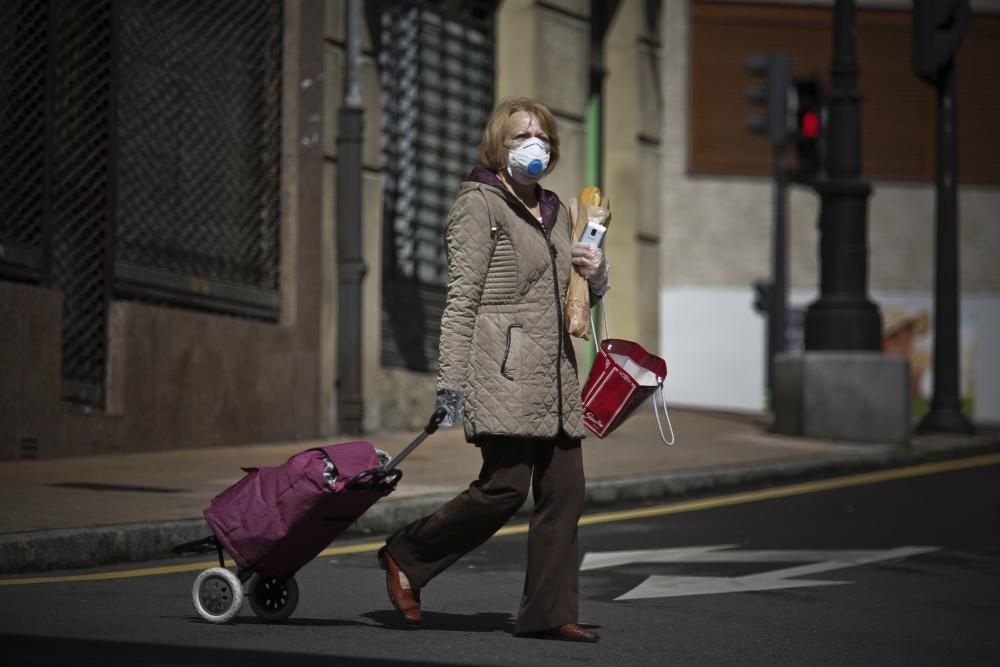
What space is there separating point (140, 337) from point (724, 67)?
24.8 m

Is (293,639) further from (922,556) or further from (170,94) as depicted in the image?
(170,94)

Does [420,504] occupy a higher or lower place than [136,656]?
higher

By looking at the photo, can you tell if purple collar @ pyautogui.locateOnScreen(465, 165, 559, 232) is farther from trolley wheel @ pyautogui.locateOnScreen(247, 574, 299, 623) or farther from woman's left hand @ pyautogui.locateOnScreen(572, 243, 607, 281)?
trolley wheel @ pyautogui.locateOnScreen(247, 574, 299, 623)

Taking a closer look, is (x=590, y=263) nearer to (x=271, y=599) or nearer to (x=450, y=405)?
(x=450, y=405)

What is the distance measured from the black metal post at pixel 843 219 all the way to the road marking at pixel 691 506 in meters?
1.48

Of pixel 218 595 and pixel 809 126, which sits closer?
pixel 218 595

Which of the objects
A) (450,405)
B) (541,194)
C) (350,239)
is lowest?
(450,405)

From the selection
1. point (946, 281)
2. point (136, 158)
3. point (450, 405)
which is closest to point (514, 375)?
point (450, 405)

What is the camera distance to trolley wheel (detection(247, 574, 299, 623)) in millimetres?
6617

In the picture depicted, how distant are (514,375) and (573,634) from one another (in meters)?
0.87

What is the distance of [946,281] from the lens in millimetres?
17312

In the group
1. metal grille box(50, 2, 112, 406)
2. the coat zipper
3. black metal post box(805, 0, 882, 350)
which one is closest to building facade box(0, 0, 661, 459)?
metal grille box(50, 2, 112, 406)

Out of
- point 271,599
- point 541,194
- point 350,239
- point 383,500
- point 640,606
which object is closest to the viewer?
point 271,599

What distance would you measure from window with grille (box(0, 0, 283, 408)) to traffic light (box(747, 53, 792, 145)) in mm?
9991
